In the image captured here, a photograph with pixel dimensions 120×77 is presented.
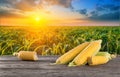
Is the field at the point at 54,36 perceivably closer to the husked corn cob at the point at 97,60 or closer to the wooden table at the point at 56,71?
the husked corn cob at the point at 97,60

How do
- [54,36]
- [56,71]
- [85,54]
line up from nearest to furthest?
1. [56,71]
2. [85,54]
3. [54,36]

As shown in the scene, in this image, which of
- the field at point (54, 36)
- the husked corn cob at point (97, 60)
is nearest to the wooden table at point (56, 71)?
the husked corn cob at point (97, 60)

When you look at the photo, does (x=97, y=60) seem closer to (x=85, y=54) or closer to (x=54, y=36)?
(x=85, y=54)

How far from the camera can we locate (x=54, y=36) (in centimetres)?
526

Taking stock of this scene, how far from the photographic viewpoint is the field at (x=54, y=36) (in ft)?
16.3

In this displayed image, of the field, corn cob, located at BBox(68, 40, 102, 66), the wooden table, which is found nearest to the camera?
the wooden table

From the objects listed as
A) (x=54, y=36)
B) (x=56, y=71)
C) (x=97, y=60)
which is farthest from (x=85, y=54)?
(x=54, y=36)

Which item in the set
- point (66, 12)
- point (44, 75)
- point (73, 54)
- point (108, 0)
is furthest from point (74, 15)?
point (44, 75)

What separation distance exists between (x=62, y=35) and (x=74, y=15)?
367 mm

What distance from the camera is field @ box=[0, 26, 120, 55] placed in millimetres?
4969

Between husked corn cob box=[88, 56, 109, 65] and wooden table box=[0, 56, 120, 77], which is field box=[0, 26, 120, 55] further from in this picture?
wooden table box=[0, 56, 120, 77]

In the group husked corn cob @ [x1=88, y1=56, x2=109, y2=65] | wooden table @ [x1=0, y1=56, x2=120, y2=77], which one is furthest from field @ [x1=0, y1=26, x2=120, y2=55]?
wooden table @ [x1=0, y1=56, x2=120, y2=77]

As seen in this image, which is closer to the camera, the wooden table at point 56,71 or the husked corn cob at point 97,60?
the wooden table at point 56,71

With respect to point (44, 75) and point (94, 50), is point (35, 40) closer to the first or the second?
point (94, 50)
